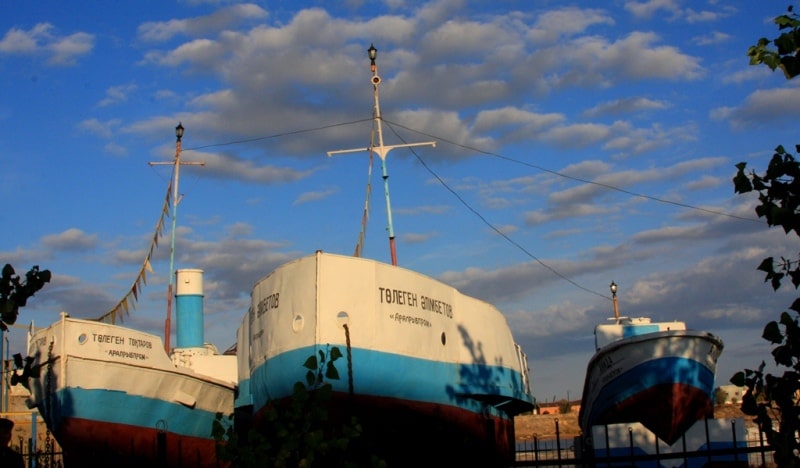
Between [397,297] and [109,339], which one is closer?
[397,297]

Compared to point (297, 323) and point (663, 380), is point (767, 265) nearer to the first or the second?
point (297, 323)

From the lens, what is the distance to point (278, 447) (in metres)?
6.28

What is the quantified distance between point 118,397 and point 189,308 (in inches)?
258

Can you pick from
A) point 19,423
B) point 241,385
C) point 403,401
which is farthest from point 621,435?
point 19,423

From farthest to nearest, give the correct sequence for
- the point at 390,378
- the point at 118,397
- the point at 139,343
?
the point at 139,343 < the point at 118,397 < the point at 390,378

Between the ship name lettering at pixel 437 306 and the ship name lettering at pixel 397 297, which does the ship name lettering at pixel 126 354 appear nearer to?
the ship name lettering at pixel 437 306

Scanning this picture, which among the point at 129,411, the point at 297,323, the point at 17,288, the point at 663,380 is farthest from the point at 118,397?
the point at 17,288

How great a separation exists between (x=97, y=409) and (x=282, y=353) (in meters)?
7.43

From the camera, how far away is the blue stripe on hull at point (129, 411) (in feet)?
65.5

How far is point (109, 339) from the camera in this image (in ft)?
70.2

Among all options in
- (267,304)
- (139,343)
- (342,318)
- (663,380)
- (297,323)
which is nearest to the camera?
(342,318)

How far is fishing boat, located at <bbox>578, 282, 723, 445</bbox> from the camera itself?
1697 cm

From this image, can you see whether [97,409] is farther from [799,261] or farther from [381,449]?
[799,261]

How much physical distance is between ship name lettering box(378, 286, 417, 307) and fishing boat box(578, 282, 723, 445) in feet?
15.5
